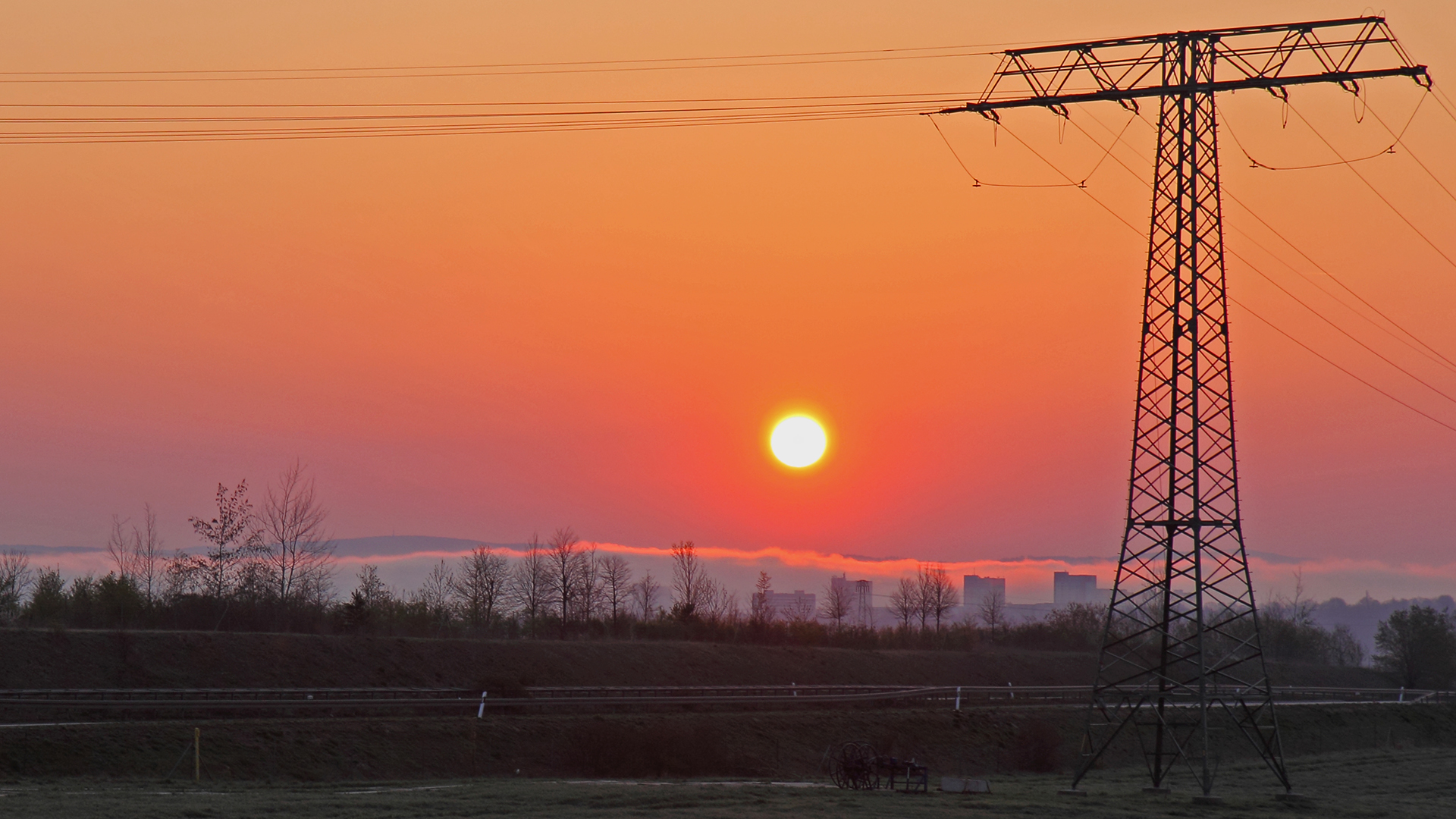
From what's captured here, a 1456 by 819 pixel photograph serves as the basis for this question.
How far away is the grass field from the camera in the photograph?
1077 inches

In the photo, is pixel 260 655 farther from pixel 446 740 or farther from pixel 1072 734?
pixel 1072 734

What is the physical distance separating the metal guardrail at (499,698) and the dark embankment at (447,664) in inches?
101

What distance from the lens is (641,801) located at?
3067 centimetres

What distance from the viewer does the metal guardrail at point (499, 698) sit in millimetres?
48875

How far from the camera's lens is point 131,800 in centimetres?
2888

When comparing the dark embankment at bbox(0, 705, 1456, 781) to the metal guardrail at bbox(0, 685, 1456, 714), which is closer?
the dark embankment at bbox(0, 705, 1456, 781)

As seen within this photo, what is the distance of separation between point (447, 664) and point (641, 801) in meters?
40.6

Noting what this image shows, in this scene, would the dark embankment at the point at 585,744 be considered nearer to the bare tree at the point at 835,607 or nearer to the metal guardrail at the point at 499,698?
the metal guardrail at the point at 499,698

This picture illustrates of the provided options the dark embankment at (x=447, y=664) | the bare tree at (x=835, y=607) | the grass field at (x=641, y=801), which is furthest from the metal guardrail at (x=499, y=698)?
the bare tree at (x=835, y=607)

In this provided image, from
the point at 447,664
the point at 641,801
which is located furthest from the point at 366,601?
the point at 641,801

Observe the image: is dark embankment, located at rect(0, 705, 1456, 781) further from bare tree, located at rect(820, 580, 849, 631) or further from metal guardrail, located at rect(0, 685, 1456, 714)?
bare tree, located at rect(820, 580, 849, 631)

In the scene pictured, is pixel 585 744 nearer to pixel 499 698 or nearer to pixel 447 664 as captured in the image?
pixel 499 698

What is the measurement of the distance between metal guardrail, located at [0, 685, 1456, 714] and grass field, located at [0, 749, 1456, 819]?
10476mm

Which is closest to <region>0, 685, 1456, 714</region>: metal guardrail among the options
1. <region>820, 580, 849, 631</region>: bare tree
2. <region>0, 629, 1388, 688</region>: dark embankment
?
<region>0, 629, 1388, 688</region>: dark embankment
